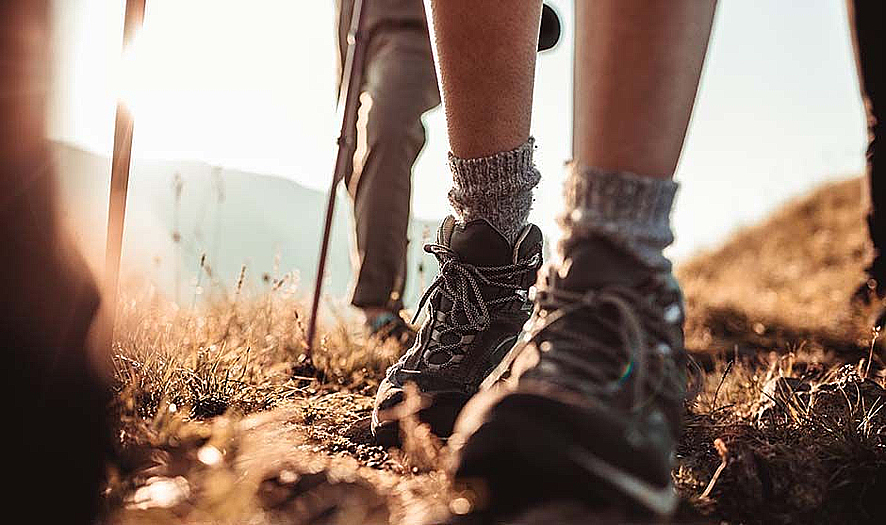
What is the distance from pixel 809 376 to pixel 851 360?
1408 mm

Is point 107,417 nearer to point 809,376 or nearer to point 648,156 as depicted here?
point 648,156

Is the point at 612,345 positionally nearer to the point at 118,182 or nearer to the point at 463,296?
the point at 463,296

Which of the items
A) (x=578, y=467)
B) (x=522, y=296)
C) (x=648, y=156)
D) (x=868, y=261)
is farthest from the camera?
(x=868, y=261)

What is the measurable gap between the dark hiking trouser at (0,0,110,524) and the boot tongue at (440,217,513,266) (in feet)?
2.36

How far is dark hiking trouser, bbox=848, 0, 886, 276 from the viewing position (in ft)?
11.8

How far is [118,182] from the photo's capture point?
116 centimetres

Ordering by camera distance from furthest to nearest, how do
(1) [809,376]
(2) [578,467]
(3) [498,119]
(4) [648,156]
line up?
(1) [809,376] < (3) [498,119] < (4) [648,156] < (2) [578,467]

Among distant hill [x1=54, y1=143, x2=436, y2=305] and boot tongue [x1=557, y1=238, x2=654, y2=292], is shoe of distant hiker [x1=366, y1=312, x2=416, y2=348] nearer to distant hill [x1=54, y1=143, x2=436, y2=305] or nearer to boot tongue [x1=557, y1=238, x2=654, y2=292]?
distant hill [x1=54, y1=143, x2=436, y2=305]

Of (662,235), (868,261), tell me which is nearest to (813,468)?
(662,235)

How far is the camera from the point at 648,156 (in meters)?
1.09

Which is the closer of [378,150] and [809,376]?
[809,376]

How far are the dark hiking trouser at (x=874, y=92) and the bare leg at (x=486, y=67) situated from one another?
9.35 ft

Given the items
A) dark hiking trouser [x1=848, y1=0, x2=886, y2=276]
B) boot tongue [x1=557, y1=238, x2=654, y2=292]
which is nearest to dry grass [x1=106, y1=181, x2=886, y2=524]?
boot tongue [x1=557, y1=238, x2=654, y2=292]

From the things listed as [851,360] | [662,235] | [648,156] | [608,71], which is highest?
[608,71]
